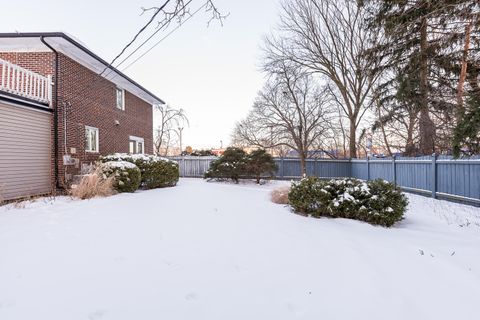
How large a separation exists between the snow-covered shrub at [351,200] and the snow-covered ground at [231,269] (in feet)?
0.92

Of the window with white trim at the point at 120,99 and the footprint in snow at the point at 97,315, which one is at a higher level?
the window with white trim at the point at 120,99

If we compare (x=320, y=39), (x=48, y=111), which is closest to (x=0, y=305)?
(x=48, y=111)

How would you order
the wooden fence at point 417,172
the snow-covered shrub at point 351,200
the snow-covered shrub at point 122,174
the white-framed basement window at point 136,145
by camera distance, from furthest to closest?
the white-framed basement window at point 136,145 → the snow-covered shrub at point 122,174 → the wooden fence at point 417,172 → the snow-covered shrub at point 351,200

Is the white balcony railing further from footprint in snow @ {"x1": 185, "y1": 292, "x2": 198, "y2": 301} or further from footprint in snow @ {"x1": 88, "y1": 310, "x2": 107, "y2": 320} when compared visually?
footprint in snow @ {"x1": 185, "y1": 292, "x2": 198, "y2": 301}

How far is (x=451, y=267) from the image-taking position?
10.4ft

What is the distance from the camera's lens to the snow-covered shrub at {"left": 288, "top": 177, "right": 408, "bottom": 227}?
5.02 m

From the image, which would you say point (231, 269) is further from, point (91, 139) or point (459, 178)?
point (91, 139)

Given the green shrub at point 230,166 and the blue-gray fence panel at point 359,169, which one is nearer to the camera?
the green shrub at point 230,166

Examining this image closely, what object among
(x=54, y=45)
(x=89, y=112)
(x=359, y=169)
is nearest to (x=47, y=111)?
(x=89, y=112)

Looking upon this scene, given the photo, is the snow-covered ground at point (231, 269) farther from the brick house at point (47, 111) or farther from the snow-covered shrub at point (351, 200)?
the brick house at point (47, 111)

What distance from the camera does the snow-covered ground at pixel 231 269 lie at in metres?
2.29

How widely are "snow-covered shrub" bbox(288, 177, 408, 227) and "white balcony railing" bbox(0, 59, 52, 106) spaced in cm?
822

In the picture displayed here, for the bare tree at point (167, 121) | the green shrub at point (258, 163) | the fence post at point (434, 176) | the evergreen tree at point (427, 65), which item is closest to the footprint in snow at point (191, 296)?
the evergreen tree at point (427, 65)

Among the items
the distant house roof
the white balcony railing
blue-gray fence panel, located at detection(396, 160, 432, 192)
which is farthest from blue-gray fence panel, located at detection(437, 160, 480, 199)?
the white balcony railing
